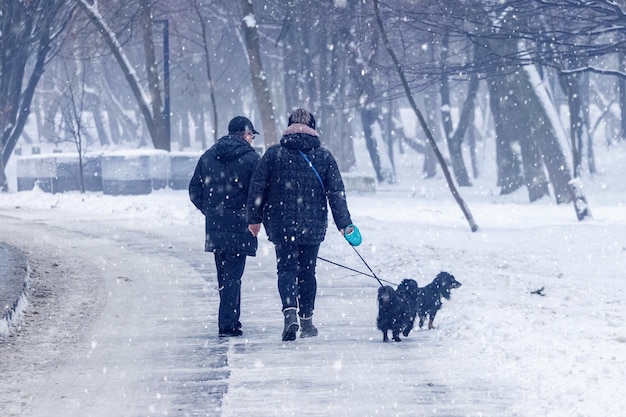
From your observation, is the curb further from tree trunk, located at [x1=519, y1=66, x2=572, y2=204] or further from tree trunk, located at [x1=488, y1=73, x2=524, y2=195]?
tree trunk, located at [x1=488, y1=73, x2=524, y2=195]

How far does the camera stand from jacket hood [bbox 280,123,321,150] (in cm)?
888

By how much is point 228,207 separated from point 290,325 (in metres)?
1.12

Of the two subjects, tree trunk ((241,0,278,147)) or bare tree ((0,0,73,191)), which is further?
bare tree ((0,0,73,191))

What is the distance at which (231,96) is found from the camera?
62781mm

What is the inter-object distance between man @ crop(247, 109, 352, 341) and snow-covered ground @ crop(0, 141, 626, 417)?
653mm

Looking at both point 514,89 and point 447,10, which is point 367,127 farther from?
point 447,10

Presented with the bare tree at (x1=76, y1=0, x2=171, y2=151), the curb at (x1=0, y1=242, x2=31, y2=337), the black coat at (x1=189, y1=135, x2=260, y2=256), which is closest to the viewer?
the black coat at (x1=189, y1=135, x2=260, y2=256)

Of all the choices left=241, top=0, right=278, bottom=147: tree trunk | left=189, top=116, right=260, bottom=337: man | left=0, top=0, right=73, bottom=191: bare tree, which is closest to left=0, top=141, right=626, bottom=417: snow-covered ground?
left=189, top=116, right=260, bottom=337: man

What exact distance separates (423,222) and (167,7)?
Result: 17.8 meters

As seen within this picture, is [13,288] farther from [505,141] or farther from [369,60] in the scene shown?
A: [505,141]

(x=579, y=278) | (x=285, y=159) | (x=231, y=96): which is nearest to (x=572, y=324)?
(x=285, y=159)

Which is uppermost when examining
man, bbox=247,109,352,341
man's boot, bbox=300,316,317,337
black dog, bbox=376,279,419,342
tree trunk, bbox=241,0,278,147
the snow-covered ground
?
tree trunk, bbox=241,0,278,147

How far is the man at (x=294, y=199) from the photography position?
882 cm

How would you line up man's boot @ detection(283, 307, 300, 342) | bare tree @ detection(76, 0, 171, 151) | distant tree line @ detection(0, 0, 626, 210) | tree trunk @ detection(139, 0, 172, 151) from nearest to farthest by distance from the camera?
man's boot @ detection(283, 307, 300, 342), distant tree line @ detection(0, 0, 626, 210), bare tree @ detection(76, 0, 171, 151), tree trunk @ detection(139, 0, 172, 151)
